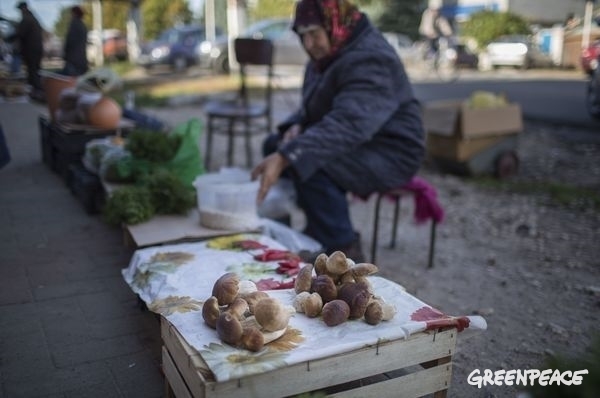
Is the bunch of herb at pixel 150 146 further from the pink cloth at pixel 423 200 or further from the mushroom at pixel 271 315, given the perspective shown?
the mushroom at pixel 271 315

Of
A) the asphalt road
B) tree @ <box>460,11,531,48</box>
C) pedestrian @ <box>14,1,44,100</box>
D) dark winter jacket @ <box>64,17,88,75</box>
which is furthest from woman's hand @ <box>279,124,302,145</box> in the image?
pedestrian @ <box>14,1,44,100</box>

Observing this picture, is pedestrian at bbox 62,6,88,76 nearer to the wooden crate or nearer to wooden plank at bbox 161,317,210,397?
wooden plank at bbox 161,317,210,397

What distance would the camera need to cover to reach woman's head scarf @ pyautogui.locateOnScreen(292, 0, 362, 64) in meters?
3.07

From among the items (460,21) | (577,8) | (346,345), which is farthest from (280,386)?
(460,21)

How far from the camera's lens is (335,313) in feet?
5.76

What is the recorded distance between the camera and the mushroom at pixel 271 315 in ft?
5.35

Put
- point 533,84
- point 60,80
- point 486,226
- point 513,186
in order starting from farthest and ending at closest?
point 533,84 → point 513,186 → point 60,80 → point 486,226

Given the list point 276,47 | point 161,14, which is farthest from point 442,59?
point 161,14

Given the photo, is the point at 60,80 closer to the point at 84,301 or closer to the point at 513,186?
the point at 84,301

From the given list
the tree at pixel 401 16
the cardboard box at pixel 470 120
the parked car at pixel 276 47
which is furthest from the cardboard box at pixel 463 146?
the tree at pixel 401 16

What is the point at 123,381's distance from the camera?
6.75ft

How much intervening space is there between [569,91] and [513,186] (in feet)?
24.4

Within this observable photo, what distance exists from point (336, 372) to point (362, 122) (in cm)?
158

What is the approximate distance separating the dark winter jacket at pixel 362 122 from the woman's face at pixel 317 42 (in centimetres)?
8
